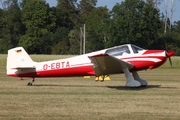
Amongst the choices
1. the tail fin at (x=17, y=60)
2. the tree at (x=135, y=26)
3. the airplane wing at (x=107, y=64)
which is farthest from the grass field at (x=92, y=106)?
the tree at (x=135, y=26)

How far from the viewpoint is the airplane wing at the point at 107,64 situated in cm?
1565

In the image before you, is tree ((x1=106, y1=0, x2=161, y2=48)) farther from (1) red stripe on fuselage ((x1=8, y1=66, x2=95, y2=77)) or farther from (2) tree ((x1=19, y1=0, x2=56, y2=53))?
(1) red stripe on fuselage ((x1=8, y1=66, x2=95, y2=77))

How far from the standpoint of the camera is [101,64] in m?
16.0

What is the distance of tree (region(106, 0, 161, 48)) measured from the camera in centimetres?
6194

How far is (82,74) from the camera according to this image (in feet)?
55.4

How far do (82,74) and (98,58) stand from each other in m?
1.47

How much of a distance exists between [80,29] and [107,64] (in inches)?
2236

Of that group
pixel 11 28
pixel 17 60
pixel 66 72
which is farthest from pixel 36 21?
pixel 66 72

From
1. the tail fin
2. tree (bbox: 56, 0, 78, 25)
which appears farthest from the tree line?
the tail fin

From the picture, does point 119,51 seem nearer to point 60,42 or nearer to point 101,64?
point 101,64

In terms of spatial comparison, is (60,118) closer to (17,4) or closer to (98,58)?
(98,58)

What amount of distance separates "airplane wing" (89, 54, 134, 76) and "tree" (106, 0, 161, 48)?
147 ft

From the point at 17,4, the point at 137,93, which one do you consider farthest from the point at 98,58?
the point at 17,4

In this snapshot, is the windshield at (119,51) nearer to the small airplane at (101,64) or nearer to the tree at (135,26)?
the small airplane at (101,64)
